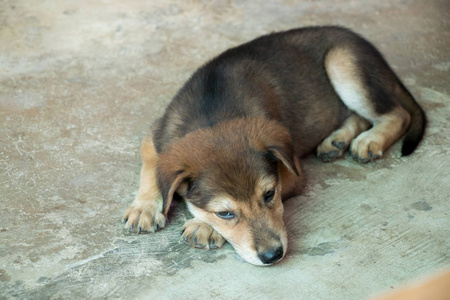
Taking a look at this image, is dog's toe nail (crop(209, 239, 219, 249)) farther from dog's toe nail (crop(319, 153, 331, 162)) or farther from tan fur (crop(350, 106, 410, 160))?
tan fur (crop(350, 106, 410, 160))

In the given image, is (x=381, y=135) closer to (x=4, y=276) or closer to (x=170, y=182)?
(x=170, y=182)

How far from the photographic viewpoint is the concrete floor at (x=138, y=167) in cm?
374

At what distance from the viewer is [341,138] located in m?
5.25

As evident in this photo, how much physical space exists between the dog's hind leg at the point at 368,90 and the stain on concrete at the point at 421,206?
903 millimetres

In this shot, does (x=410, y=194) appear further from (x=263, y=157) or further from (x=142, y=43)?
(x=142, y=43)

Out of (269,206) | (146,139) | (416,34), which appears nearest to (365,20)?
(416,34)

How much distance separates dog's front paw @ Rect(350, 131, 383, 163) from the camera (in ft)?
16.5

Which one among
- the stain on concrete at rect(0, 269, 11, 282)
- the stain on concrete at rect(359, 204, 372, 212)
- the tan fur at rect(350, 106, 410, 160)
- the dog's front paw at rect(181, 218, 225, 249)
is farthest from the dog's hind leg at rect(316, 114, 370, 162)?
the stain on concrete at rect(0, 269, 11, 282)

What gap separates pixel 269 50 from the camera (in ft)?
16.9

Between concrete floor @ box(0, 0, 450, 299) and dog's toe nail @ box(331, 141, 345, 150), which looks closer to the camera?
concrete floor @ box(0, 0, 450, 299)

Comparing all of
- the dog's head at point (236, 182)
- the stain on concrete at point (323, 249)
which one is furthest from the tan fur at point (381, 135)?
the dog's head at point (236, 182)

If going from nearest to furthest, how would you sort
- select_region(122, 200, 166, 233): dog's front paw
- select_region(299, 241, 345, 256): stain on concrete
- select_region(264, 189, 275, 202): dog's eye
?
select_region(264, 189, 275, 202): dog's eye
select_region(299, 241, 345, 256): stain on concrete
select_region(122, 200, 166, 233): dog's front paw

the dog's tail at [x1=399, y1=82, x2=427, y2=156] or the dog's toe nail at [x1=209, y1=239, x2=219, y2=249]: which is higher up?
the dog's tail at [x1=399, y1=82, x2=427, y2=156]

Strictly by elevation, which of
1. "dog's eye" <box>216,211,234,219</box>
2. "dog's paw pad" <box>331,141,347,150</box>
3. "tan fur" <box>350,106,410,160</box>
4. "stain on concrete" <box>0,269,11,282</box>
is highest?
"dog's eye" <box>216,211,234,219</box>
